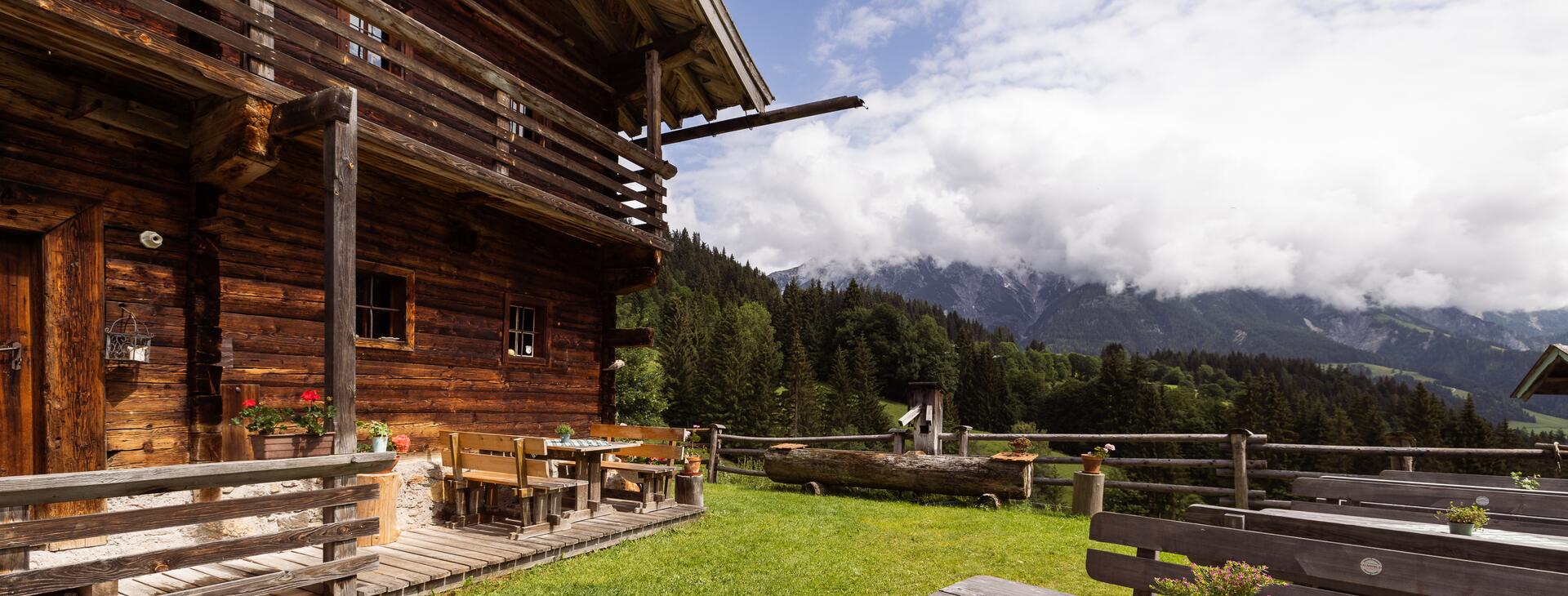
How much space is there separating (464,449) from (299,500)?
11.4ft

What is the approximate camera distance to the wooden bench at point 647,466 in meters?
10.5

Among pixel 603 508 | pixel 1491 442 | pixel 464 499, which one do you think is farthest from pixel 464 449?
pixel 1491 442

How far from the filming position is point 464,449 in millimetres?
9055

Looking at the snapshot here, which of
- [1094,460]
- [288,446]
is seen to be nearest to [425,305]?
[288,446]

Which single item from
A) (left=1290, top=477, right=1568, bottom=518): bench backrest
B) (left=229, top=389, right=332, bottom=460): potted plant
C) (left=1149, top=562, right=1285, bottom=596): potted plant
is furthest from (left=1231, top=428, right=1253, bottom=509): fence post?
(left=229, top=389, right=332, bottom=460): potted plant

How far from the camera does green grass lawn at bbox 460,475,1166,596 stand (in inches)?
287

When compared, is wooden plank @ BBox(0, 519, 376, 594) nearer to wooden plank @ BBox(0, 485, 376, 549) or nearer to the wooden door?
wooden plank @ BBox(0, 485, 376, 549)

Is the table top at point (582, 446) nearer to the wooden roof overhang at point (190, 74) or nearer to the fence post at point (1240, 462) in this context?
the wooden roof overhang at point (190, 74)

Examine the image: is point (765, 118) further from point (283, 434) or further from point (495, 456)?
point (283, 434)

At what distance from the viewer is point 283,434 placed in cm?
714

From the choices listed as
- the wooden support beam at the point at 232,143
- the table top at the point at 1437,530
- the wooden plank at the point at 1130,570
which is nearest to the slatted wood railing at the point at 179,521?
the wooden support beam at the point at 232,143

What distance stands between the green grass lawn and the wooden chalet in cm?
300

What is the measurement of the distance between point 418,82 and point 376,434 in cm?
478

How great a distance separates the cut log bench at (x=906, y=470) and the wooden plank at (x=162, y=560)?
9392 millimetres
